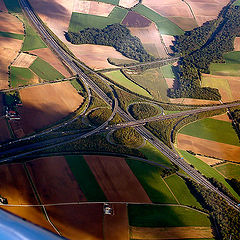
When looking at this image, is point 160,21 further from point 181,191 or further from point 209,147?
point 181,191

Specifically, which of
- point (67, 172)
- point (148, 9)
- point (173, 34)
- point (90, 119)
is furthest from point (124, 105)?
point (148, 9)

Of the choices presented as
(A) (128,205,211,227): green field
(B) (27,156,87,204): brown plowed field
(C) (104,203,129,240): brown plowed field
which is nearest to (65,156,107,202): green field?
(B) (27,156,87,204): brown plowed field

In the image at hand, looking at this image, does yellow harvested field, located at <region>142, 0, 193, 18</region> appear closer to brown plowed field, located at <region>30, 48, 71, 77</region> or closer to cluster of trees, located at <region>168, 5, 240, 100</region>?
cluster of trees, located at <region>168, 5, 240, 100</region>

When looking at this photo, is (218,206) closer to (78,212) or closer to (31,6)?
(78,212)

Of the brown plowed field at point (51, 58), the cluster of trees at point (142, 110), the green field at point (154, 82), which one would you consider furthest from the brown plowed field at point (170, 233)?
the brown plowed field at point (51, 58)

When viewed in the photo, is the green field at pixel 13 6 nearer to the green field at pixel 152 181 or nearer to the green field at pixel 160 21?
the green field at pixel 160 21

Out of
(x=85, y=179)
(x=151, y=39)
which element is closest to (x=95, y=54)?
(x=151, y=39)

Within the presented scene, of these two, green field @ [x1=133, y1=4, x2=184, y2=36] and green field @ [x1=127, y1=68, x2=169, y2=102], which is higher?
green field @ [x1=133, y1=4, x2=184, y2=36]
